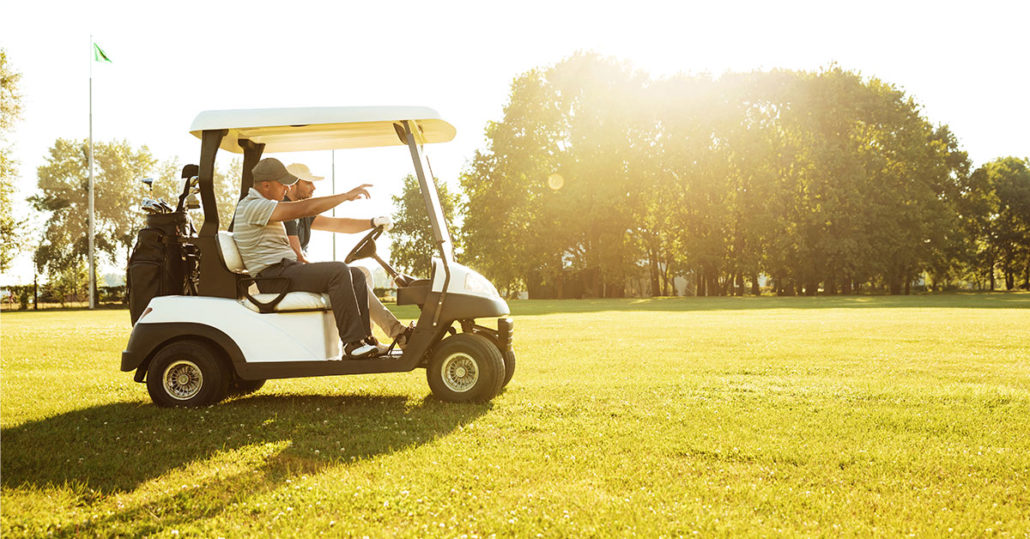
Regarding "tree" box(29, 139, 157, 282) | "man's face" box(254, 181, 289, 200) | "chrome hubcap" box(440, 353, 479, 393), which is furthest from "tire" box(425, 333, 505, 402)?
"tree" box(29, 139, 157, 282)

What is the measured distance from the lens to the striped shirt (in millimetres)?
6066

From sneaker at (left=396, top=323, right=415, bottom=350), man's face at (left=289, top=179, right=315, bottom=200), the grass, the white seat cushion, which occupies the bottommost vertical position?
the grass

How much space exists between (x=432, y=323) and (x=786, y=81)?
4347 cm

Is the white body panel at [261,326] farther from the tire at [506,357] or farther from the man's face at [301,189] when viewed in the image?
the tire at [506,357]

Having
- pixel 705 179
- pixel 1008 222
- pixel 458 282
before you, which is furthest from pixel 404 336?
pixel 1008 222

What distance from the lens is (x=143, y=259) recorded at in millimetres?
6410

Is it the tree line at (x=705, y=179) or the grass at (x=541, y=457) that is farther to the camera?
the tree line at (x=705, y=179)

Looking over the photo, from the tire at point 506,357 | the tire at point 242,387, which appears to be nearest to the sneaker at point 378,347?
the tire at point 506,357

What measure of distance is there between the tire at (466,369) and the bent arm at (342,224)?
1.90 m

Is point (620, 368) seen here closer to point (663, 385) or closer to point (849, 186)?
point (663, 385)

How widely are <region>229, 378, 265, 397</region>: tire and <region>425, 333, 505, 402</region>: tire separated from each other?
2.14 m

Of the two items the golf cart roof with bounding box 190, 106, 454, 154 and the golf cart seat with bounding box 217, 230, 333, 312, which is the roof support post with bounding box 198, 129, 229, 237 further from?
the golf cart seat with bounding box 217, 230, 333, 312

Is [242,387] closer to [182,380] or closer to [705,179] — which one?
[182,380]

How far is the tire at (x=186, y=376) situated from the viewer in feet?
20.1
